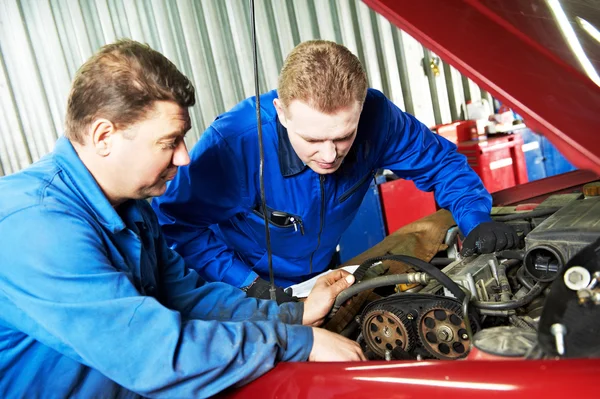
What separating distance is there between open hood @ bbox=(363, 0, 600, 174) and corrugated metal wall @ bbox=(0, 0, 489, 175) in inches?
107

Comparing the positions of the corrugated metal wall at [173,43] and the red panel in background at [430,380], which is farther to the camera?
the corrugated metal wall at [173,43]

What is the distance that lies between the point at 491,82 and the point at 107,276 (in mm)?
871

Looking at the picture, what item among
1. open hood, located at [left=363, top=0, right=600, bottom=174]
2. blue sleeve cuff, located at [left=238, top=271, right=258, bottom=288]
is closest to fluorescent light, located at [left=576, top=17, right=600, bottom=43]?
open hood, located at [left=363, top=0, right=600, bottom=174]

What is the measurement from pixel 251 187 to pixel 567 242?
103 cm

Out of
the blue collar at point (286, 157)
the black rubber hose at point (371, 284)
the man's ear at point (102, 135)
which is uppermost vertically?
the man's ear at point (102, 135)

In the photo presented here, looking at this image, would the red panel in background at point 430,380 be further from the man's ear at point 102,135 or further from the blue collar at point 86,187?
the man's ear at point 102,135

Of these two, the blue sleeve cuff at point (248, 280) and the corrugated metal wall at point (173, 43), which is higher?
the corrugated metal wall at point (173, 43)

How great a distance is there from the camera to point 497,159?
13.0ft

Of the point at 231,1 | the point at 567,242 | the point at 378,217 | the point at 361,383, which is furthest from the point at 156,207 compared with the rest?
the point at 231,1

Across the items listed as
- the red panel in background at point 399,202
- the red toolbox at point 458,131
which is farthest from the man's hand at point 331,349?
the red toolbox at point 458,131

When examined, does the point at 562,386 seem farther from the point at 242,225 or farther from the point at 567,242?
the point at 242,225

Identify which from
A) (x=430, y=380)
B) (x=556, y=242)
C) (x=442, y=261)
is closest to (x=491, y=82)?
(x=556, y=242)

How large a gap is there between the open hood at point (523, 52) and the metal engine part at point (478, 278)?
35cm

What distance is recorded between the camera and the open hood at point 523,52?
1018mm
